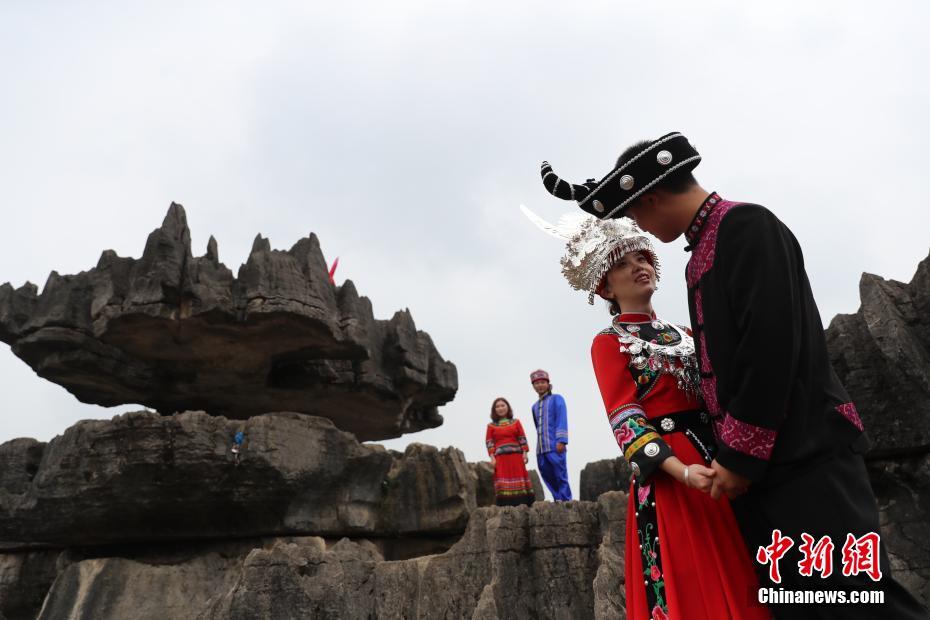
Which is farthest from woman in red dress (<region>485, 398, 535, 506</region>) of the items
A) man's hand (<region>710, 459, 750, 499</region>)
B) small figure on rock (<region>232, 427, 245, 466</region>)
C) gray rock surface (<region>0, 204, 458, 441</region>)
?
man's hand (<region>710, 459, 750, 499</region>)

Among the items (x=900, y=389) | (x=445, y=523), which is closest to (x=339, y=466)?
(x=445, y=523)

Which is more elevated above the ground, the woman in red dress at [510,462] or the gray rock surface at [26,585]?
the woman in red dress at [510,462]

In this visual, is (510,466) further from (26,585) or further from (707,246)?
(707,246)

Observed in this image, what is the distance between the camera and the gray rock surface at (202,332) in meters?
8.49

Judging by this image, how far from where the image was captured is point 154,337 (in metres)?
8.77

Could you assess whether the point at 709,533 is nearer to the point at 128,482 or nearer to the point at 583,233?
the point at 583,233

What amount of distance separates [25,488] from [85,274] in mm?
2672

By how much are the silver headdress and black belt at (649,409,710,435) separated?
570 millimetres

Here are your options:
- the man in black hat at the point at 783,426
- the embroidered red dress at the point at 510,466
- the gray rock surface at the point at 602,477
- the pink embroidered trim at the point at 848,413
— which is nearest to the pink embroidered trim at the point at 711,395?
the man in black hat at the point at 783,426

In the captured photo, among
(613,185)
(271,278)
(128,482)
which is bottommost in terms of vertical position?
(613,185)

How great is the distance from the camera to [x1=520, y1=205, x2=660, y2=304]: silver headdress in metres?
2.55

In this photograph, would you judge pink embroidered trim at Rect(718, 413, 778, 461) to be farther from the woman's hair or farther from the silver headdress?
the woman's hair
